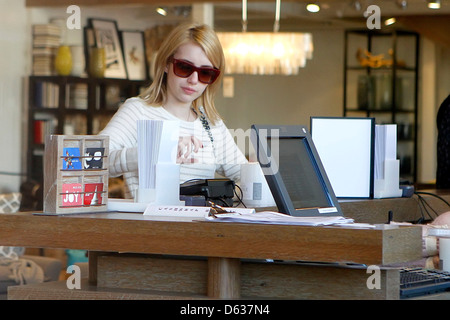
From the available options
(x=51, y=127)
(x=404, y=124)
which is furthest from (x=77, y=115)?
(x=404, y=124)

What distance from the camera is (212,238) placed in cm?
189

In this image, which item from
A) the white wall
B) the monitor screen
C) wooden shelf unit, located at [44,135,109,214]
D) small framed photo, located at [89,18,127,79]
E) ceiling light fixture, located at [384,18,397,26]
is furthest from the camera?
ceiling light fixture, located at [384,18,397,26]

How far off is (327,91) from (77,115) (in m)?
2.36

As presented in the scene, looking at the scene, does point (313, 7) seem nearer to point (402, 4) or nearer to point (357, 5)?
point (357, 5)

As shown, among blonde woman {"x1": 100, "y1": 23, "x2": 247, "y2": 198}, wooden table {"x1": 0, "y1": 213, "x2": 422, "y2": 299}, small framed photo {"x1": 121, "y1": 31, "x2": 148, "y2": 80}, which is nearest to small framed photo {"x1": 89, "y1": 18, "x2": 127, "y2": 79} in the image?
small framed photo {"x1": 121, "y1": 31, "x2": 148, "y2": 80}

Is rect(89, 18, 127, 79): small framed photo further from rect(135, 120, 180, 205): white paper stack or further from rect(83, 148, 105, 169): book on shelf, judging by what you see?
rect(83, 148, 105, 169): book on shelf

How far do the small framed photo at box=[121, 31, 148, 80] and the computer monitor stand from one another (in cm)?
530

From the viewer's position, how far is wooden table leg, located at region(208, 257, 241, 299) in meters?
1.92

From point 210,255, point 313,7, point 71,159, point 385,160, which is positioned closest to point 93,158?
point 71,159

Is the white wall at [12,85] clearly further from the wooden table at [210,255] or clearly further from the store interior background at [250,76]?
the wooden table at [210,255]

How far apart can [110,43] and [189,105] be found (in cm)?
423

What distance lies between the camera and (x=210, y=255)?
1.90m

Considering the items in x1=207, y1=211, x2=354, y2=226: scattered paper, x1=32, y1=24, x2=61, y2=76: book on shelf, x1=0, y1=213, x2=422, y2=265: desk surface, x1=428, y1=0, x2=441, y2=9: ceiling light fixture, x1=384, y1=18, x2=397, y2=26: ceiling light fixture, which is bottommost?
x1=0, y1=213, x2=422, y2=265: desk surface

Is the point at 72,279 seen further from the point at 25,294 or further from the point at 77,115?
the point at 77,115
